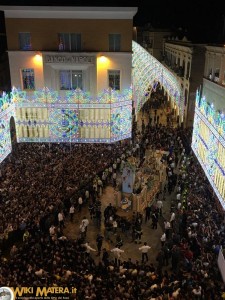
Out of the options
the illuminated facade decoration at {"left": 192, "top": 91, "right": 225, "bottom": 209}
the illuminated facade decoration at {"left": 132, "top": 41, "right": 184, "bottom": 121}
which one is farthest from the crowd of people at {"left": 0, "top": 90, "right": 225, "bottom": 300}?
the illuminated facade decoration at {"left": 132, "top": 41, "right": 184, "bottom": 121}

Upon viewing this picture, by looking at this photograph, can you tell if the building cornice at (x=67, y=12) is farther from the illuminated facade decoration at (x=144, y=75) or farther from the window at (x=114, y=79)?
the illuminated facade decoration at (x=144, y=75)

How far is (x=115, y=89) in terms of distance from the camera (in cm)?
2780

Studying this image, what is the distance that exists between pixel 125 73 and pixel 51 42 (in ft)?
19.8

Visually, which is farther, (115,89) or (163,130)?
(163,130)

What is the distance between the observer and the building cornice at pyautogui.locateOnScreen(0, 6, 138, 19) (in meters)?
25.1

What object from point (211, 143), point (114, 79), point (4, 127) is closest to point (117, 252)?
point (211, 143)

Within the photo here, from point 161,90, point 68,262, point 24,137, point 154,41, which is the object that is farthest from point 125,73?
point 154,41

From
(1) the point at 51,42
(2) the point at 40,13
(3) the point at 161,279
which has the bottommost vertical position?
(3) the point at 161,279

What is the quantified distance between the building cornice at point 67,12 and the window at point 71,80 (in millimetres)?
4024

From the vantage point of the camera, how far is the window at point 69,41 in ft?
87.0

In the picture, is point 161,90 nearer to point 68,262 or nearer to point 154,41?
point 154,41

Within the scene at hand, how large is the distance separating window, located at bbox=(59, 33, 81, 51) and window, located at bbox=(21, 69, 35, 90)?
301 cm

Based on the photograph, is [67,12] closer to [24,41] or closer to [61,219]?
[24,41]

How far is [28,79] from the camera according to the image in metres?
27.4
